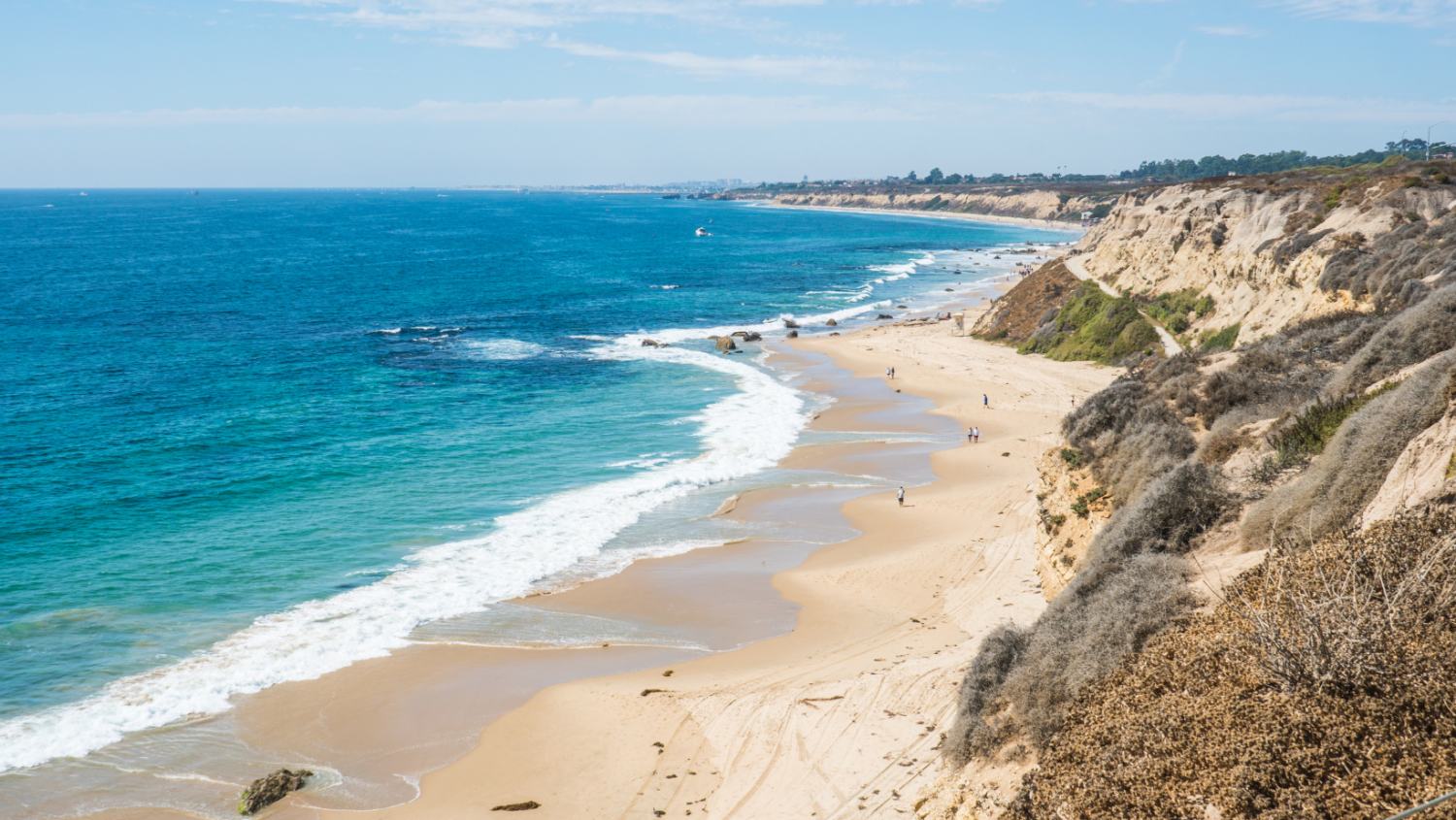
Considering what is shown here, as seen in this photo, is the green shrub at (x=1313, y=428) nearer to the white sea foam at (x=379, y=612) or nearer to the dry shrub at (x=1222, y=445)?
the dry shrub at (x=1222, y=445)

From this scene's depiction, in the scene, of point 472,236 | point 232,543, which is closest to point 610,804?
A: point 232,543

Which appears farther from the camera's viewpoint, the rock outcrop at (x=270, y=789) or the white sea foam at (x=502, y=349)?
the white sea foam at (x=502, y=349)

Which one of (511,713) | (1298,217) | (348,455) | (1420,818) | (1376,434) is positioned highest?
(1298,217)

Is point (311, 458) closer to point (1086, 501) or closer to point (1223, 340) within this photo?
point (1086, 501)

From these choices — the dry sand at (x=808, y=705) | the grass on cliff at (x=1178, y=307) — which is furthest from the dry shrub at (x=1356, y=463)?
the grass on cliff at (x=1178, y=307)

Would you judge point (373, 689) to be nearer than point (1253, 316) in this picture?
Yes

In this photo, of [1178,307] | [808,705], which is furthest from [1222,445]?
[1178,307]

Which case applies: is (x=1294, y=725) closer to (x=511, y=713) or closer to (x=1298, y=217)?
(x=511, y=713)
